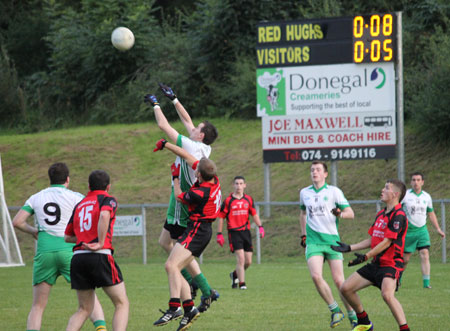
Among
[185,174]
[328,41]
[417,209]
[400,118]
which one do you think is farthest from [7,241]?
[185,174]

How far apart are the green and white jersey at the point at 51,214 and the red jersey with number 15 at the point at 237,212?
23.0 ft

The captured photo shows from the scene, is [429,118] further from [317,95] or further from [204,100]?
[204,100]

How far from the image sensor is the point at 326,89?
20.9 meters

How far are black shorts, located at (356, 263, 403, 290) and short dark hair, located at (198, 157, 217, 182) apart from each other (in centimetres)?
196

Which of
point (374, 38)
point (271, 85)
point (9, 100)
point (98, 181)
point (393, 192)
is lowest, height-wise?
point (393, 192)

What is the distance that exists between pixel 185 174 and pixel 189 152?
49 cm

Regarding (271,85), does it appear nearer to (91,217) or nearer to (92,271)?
(91,217)

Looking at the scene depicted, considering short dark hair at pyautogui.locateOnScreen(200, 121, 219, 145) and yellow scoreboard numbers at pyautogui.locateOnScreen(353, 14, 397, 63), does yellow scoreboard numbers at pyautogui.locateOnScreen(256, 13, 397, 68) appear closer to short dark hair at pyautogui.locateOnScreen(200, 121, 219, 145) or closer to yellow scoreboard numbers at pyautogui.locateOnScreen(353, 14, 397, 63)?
yellow scoreboard numbers at pyautogui.locateOnScreen(353, 14, 397, 63)

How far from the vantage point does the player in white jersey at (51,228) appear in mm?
7723

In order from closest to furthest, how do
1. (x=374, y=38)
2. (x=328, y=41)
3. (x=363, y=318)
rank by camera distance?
(x=363, y=318) < (x=374, y=38) < (x=328, y=41)

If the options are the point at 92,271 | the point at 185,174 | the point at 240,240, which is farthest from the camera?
the point at 240,240

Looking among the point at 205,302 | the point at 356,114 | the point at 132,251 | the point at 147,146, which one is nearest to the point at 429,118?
the point at 356,114

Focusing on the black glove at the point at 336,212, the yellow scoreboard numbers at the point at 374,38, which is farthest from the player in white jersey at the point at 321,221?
the yellow scoreboard numbers at the point at 374,38

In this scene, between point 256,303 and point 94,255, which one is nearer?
point 94,255
